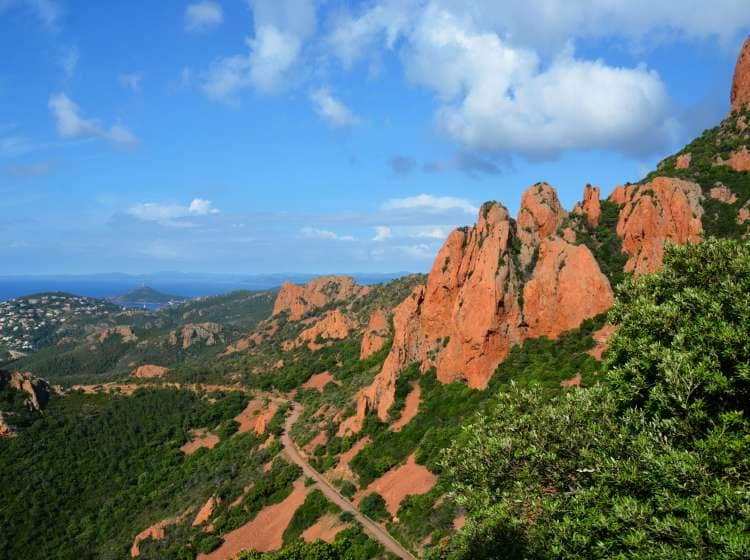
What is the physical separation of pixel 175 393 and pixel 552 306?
78043mm

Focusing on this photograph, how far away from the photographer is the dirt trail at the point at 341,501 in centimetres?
3544

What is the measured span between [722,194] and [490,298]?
95.8ft

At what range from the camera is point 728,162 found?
60.3m

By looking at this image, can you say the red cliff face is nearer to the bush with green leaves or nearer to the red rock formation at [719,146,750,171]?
the red rock formation at [719,146,750,171]

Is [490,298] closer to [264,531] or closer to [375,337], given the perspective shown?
[264,531]

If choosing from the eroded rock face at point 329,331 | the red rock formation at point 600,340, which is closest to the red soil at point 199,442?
the eroded rock face at point 329,331

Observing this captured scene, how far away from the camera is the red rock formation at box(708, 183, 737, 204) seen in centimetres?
5325

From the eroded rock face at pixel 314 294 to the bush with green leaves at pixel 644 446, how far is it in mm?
135152

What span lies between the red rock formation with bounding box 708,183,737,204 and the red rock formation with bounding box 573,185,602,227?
12066 mm

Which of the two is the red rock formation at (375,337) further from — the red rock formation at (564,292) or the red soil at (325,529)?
the red soil at (325,529)

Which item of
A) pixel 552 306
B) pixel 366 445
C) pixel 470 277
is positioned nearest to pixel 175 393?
pixel 366 445

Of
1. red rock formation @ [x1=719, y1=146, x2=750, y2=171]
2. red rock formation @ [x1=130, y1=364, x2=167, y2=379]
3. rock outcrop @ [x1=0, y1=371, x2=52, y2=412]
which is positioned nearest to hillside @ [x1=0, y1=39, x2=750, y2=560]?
red rock formation @ [x1=719, y1=146, x2=750, y2=171]

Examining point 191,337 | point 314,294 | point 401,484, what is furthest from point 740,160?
point 191,337

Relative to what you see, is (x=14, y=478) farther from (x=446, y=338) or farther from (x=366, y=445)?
(x=446, y=338)
